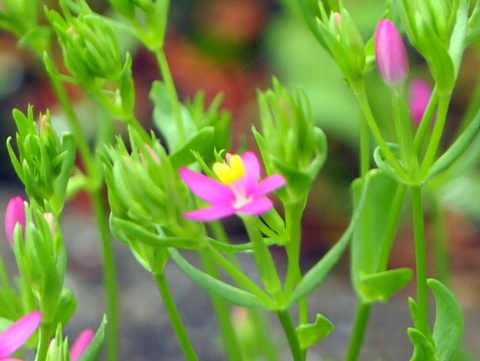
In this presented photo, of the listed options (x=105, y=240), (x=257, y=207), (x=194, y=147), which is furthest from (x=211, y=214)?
(x=105, y=240)

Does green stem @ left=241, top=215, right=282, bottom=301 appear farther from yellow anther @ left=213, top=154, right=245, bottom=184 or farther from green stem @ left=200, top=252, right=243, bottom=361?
green stem @ left=200, top=252, right=243, bottom=361

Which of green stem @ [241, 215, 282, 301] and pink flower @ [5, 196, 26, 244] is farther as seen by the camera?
pink flower @ [5, 196, 26, 244]

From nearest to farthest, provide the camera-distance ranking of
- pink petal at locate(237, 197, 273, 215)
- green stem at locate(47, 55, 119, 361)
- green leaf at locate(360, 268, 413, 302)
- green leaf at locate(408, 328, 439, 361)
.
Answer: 1. pink petal at locate(237, 197, 273, 215)
2. green leaf at locate(408, 328, 439, 361)
3. green leaf at locate(360, 268, 413, 302)
4. green stem at locate(47, 55, 119, 361)

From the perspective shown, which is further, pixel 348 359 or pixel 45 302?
pixel 348 359

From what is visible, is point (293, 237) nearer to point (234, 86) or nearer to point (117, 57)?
point (117, 57)

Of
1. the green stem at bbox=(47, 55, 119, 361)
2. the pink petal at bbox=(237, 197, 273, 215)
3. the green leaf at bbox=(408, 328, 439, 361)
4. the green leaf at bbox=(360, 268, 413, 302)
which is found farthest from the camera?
the green stem at bbox=(47, 55, 119, 361)

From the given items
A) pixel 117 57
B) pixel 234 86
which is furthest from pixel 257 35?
pixel 117 57

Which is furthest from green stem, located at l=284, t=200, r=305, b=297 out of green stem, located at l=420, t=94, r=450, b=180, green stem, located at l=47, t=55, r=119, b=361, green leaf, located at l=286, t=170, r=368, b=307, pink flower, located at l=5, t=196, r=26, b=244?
green stem, located at l=47, t=55, r=119, b=361

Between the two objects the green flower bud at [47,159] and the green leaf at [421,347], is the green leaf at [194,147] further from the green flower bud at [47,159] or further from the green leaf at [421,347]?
the green leaf at [421,347]
